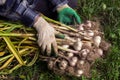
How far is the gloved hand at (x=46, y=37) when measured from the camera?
2545mm

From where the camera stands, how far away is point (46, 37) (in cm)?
255

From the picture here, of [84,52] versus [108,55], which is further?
[108,55]

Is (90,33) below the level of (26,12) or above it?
below

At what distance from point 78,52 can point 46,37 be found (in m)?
0.25

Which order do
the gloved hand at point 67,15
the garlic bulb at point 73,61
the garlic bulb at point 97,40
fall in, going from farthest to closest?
the gloved hand at point 67,15 → the garlic bulb at point 97,40 → the garlic bulb at point 73,61

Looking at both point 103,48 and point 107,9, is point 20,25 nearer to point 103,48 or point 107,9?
point 103,48

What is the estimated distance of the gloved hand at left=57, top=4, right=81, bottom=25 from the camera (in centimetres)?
276

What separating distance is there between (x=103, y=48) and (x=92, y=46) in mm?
87

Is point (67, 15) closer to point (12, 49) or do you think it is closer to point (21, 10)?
point (21, 10)

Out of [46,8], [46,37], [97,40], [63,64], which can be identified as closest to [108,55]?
[97,40]

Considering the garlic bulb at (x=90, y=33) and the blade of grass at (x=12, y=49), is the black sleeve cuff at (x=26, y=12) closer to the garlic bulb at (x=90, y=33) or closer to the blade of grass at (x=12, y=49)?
the blade of grass at (x=12, y=49)

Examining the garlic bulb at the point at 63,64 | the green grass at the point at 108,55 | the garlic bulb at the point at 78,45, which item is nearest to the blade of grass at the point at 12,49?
the green grass at the point at 108,55

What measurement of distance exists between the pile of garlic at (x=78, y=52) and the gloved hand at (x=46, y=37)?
6cm

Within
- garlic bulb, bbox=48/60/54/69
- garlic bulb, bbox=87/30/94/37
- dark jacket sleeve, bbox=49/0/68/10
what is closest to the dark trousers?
dark jacket sleeve, bbox=49/0/68/10
